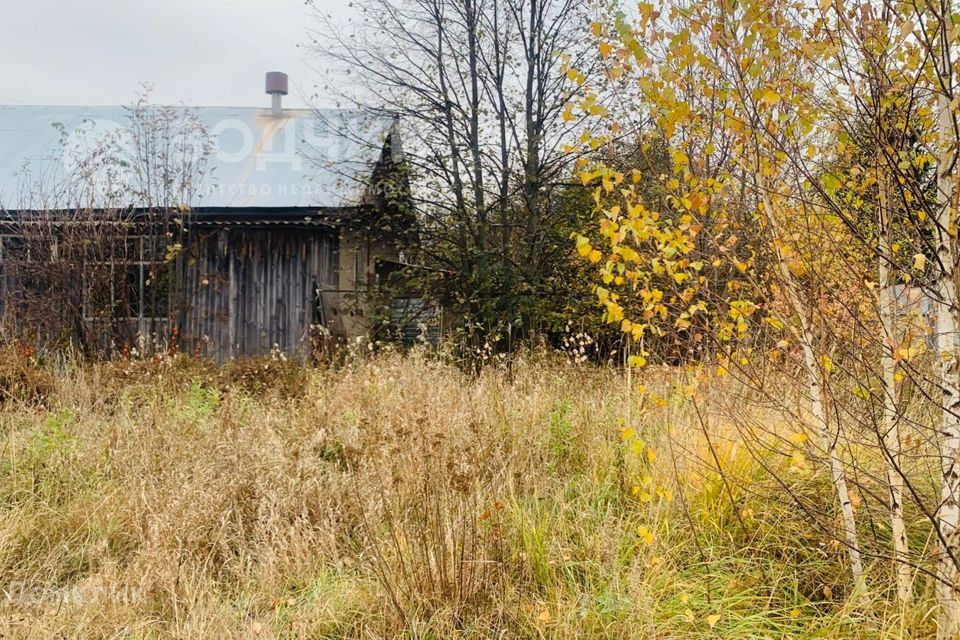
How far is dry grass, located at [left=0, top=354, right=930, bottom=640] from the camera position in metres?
2.76

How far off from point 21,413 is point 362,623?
4.61 meters

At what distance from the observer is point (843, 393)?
138 inches

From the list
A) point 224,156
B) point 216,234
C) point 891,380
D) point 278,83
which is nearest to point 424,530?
point 891,380

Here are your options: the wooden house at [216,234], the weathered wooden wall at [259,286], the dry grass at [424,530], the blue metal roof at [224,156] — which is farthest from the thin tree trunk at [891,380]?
the weathered wooden wall at [259,286]

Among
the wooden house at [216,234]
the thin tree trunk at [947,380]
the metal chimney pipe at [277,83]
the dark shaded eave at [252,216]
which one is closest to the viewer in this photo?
the thin tree trunk at [947,380]

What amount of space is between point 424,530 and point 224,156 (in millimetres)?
10398

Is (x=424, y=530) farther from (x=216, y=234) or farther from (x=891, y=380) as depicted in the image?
(x=216, y=234)

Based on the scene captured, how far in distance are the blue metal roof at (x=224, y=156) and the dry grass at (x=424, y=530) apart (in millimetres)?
6039

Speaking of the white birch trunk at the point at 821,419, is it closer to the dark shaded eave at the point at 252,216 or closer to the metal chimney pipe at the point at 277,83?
the dark shaded eave at the point at 252,216

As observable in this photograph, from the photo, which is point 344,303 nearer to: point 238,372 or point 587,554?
point 238,372

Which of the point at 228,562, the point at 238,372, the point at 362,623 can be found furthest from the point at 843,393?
the point at 238,372

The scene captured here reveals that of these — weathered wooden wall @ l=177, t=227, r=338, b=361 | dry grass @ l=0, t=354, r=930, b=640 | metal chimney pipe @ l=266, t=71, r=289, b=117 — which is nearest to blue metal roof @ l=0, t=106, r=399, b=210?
weathered wooden wall @ l=177, t=227, r=338, b=361

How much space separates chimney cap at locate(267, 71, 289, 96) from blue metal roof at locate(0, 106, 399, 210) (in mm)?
1478

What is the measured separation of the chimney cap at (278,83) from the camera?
14.0m
